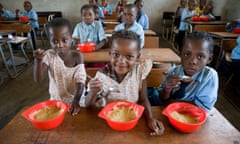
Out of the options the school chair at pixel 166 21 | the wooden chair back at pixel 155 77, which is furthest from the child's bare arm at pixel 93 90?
the school chair at pixel 166 21

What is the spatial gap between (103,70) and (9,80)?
2860 mm

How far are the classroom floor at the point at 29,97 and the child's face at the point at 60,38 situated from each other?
1.44m

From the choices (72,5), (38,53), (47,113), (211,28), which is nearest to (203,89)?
(47,113)

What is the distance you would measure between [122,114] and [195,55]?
53 centimetres

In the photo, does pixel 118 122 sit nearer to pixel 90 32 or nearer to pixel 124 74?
pixel 124 74

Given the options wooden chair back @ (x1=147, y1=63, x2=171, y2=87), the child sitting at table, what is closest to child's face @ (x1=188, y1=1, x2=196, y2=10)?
wooden chair back @ (x1=147, y1=63, x2=171, y2=87)

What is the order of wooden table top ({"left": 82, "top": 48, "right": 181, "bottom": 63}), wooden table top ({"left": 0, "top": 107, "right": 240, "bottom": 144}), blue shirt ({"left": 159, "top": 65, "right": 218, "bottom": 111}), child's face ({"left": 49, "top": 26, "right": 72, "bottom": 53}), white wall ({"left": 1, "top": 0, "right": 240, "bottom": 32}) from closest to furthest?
wooden table top ({"left": 0, "top": 107, "right": 240, "bottom": 144}) → blue shirt ({"left": 159, "top": 65, "right": 218, "bottom": 111}) → child's face ({"left": 49, "top": 26, "right": 72, "bottom": 53}) → wooden table top ({"left": 82, "top": 48, "right": 181, "bottom": 63}) → white wall ({"left": 1, "top": 0, "right": 240, "bottom": 32})

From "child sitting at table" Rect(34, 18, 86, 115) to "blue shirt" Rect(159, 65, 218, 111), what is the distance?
21.2 inches

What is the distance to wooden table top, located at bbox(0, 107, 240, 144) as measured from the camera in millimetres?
713

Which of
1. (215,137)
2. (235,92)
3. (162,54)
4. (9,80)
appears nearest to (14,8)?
(9,80)

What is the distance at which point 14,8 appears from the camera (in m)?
7.59

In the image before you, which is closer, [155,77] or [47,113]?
[47,113]

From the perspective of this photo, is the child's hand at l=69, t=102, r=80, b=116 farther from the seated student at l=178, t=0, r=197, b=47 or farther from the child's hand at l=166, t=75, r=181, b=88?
the seated student at l=178, t=0, r=197, b=47

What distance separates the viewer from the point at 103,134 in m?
0.75
